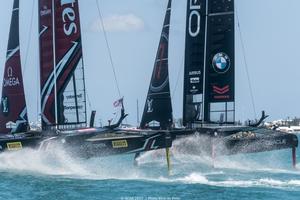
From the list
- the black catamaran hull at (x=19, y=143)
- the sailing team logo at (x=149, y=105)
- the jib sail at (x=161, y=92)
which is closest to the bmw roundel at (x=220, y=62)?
the jib sail at (x=161, y=92)

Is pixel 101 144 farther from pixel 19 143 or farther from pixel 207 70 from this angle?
pixel 207 70

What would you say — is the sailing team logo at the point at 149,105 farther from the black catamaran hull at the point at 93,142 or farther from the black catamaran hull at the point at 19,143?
the black catamaran hull at the point at 19,143

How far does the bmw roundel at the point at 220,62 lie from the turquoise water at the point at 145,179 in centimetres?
399

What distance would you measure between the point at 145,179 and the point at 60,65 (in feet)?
23.8

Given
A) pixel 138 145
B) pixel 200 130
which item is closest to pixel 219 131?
pixel 200 130

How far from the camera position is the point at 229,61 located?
Answer: 40.8 metres

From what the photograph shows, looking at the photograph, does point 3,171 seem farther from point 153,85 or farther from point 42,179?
point 153,85

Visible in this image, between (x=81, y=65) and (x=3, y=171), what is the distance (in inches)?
222

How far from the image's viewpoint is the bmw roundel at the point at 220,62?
4059 centimetres

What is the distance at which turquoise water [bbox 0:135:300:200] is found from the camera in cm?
2817

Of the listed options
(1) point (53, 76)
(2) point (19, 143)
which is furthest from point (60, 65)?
(2) point (19, 143)

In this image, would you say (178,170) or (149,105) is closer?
(178,170)

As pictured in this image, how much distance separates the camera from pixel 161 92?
41.5 meters

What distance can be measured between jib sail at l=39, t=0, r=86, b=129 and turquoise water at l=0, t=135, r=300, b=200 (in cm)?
226
